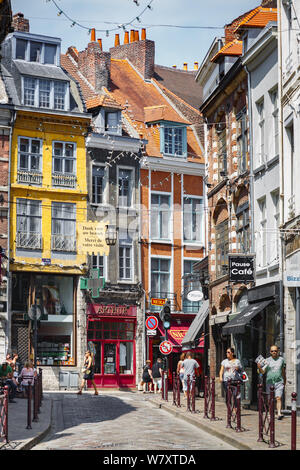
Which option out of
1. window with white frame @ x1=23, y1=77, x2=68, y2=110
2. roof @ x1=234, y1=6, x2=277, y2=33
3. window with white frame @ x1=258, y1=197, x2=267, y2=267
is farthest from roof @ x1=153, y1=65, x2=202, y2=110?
window with white frame @ x1=258, y1=197, x2=267, y2=267

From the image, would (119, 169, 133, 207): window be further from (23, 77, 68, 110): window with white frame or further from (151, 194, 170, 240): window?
(23, 77, 68, 110): window with white frame

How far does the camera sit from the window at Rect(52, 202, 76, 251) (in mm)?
39312

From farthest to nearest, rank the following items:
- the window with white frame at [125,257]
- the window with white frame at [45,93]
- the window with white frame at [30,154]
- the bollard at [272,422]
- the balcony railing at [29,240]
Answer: the window with white frame at [125,257] → the window with white frame at [45,93] → the window with white frame at [30,154] → the balcony railing at [29,240] → the bollard at [272,422]

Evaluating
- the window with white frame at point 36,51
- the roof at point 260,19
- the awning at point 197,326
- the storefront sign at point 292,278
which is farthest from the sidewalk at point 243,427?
the window with white frame at point 36,51

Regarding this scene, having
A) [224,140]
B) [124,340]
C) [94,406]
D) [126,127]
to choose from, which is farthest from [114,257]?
[94,406]

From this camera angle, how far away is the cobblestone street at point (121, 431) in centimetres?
1427

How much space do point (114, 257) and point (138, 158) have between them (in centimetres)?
485

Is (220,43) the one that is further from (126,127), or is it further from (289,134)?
(126,127)

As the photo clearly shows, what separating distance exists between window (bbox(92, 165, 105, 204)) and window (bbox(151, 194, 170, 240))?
8.96 feet

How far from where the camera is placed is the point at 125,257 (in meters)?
41.5

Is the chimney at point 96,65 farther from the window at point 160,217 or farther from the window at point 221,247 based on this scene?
the window at point 221,247

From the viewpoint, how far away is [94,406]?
25141mm

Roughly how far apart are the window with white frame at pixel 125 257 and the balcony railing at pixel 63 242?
8.89 feet
